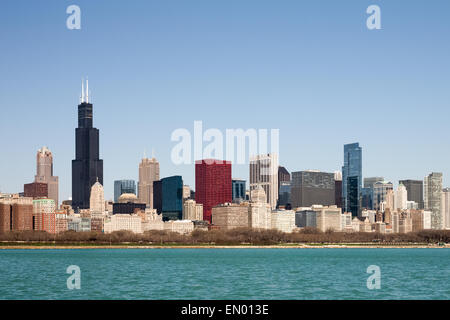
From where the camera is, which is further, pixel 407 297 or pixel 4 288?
pixel 4 288

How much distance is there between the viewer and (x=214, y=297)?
49.3m

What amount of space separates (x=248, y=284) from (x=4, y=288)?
20.8m

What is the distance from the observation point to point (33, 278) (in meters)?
71.2
